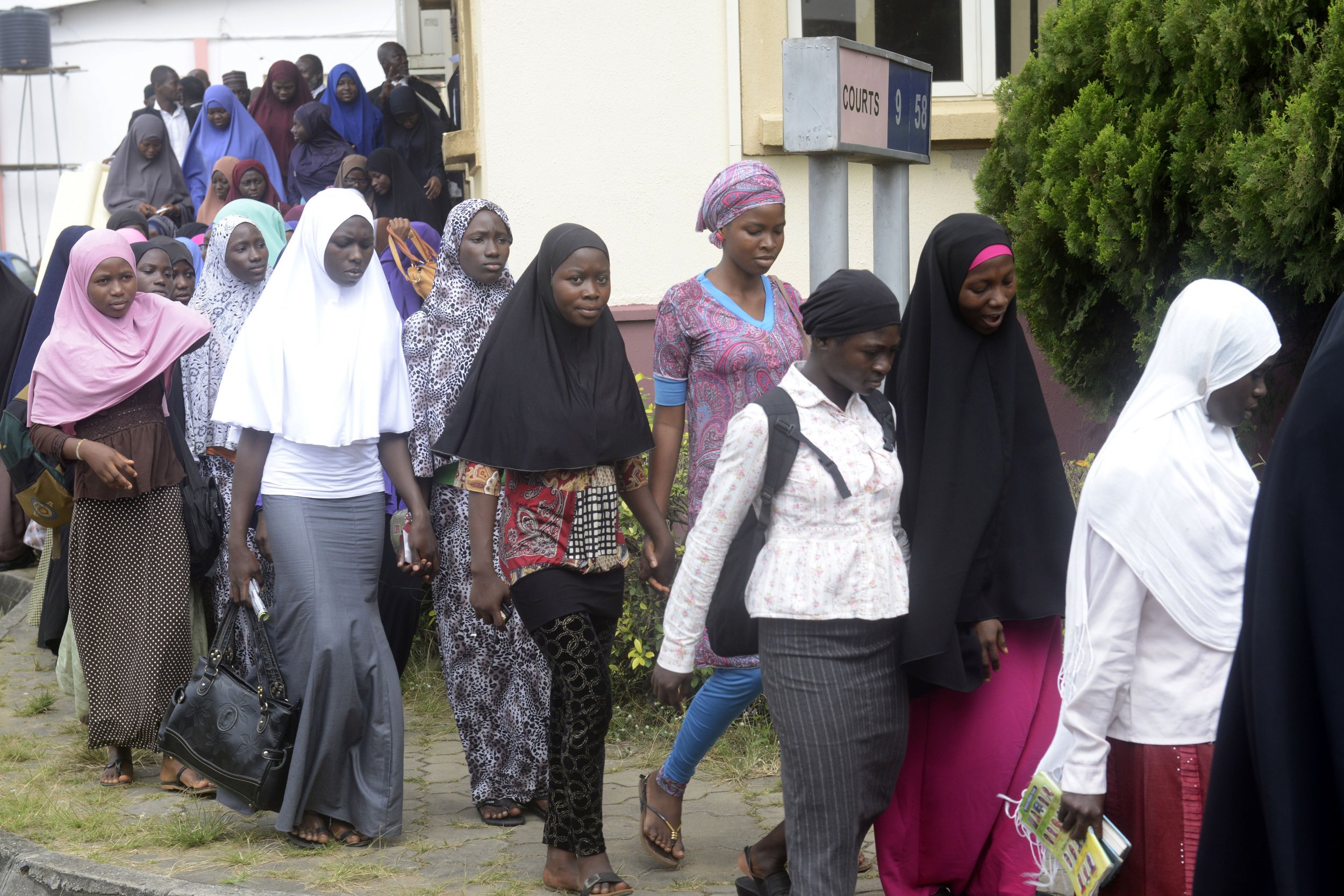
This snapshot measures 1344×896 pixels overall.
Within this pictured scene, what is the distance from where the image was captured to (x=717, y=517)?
→ 11.1 ft

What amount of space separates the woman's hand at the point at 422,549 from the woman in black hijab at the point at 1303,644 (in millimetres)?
3360

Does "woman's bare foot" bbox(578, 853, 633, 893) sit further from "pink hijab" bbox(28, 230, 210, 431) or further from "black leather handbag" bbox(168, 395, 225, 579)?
"pink hijab" bbox(28, 230, 210, 431)

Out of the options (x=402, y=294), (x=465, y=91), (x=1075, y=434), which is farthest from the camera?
(x=465, y=91)

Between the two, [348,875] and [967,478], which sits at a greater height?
[967,478]

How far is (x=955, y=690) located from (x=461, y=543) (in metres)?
2.19

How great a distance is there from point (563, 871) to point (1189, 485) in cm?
227

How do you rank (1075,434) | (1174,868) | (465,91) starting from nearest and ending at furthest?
(1174,868), (1075,434), (465,91)

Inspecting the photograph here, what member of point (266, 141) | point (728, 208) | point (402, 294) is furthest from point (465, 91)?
point (728, 208)

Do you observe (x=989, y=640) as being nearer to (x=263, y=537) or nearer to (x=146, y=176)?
(x=263, y=537)

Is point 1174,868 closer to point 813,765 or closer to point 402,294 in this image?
point 813,765

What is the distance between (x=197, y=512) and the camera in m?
5.67

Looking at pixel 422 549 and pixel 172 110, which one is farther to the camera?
pixel 172 110

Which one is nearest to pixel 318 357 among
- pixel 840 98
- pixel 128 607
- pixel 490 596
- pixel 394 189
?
pixel 490 596

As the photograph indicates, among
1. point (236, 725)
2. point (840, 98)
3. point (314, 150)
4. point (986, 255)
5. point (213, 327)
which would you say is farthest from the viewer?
point (314, 150)
